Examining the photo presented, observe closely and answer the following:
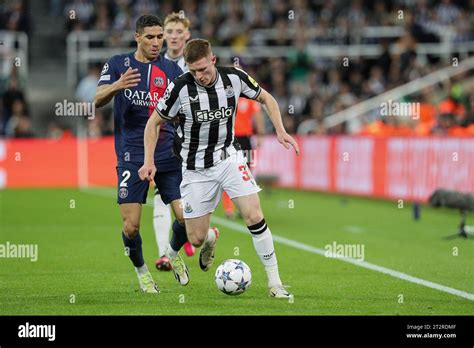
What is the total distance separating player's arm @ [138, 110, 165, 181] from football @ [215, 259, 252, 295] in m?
0.99

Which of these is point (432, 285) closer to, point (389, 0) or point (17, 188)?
point (17, 188)

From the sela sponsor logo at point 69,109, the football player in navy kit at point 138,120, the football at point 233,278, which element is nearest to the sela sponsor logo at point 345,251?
the football player in navy kit at point 138,120

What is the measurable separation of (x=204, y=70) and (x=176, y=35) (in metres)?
2.58

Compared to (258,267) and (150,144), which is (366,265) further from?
(150,144)

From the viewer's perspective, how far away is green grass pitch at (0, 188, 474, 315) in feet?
29.3

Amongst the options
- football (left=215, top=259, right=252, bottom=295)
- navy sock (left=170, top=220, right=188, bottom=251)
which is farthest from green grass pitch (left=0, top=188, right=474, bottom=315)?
navy sock (left=170, top=220, right=188, bottom=251)

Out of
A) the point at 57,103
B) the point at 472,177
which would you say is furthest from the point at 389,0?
the point at 472,177

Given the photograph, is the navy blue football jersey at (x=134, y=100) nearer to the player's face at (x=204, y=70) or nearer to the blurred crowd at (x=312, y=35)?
the player's face at (x=204, y=70)

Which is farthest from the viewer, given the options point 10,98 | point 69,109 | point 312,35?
point 312,35

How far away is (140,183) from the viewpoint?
9.86 m

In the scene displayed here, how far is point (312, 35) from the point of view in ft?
98.2

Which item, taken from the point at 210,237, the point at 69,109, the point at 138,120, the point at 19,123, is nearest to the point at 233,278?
the point at 210,237

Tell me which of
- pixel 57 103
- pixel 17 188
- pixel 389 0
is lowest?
pixel 17 188
